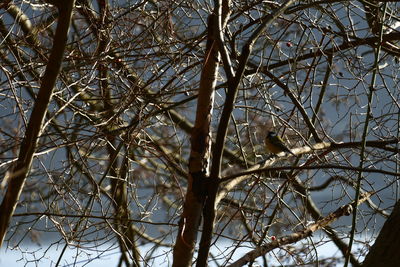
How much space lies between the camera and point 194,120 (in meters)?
2.25

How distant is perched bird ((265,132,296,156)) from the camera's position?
2.78 m

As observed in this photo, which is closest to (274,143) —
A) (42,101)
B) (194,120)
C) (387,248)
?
(194,120)

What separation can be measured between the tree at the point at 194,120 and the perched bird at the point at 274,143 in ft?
0.17

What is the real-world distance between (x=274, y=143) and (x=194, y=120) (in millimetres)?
826

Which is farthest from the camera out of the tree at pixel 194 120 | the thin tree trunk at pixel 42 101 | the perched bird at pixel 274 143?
the perched bird at pixel 274 143

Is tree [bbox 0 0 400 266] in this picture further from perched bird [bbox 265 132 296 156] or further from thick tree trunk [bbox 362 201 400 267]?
thick tree trunk [bbox 362 201 400 267]

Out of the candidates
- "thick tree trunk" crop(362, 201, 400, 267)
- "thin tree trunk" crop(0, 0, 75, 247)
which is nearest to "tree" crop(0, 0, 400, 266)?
"thin tree trunk" crop(0, 0, 75, 247)

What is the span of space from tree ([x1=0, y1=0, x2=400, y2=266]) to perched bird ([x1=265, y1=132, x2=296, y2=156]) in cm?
5

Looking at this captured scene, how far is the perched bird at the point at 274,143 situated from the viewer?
2.78m

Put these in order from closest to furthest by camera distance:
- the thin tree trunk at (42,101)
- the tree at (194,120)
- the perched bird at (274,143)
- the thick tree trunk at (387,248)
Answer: the thick tree trunk at (387,248) → the thin tree trunk at (42,101) → the tree at (194,120) → the perched bird at (274,143)

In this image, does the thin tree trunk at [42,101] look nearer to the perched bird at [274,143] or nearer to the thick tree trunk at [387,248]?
the thick tree trunk at [387,248]

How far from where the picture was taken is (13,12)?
3.11 metres

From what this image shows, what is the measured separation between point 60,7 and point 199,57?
1090mm

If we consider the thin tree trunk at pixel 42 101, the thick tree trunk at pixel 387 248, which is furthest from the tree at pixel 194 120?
the thick tree trunk at pixel 387 248
